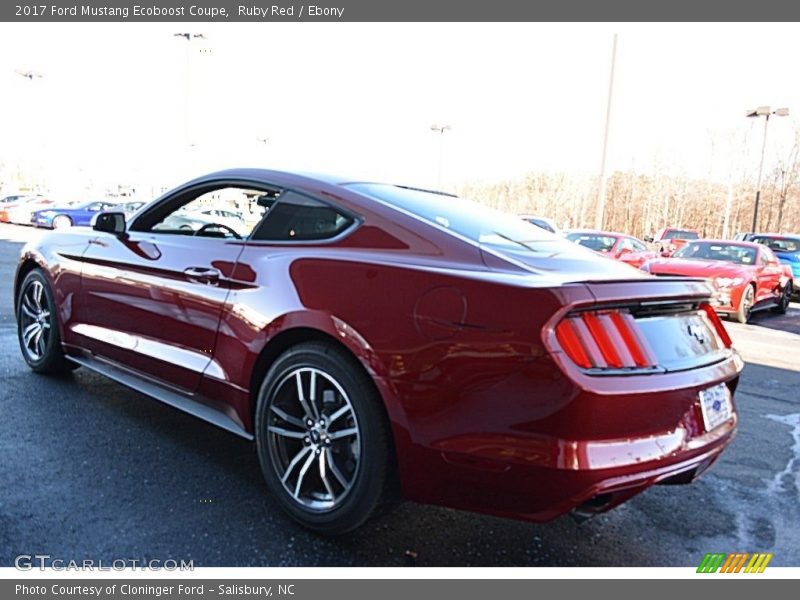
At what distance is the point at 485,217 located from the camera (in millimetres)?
3176

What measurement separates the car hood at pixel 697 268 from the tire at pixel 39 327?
921 centimetres

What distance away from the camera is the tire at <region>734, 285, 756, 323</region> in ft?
33.6

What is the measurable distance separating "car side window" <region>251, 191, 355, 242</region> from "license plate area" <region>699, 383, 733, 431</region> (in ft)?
5.22

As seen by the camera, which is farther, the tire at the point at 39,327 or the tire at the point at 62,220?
the tire at the point at 62,220

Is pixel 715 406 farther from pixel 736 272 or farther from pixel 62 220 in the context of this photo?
pixel 62 220

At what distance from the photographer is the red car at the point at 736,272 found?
1015 centimetres

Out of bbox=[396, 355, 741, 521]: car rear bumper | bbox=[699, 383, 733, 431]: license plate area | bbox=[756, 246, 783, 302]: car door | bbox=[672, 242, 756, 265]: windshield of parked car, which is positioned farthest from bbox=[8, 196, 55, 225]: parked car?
bbox=[699, 383, 733, 431]: license plate area

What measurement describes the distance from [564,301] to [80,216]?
2628 centimetres

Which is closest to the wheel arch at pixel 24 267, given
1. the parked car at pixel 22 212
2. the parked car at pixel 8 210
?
the parked car at pixel 22 212

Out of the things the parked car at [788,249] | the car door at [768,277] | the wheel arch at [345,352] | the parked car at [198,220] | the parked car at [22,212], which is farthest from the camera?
the parked car at [22,212]

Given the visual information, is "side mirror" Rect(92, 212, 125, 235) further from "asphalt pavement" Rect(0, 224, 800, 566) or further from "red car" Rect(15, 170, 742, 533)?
"asphalt pavement" Rect(0, 224, 800, 566)

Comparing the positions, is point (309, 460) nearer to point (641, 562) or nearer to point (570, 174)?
point (641, 562)

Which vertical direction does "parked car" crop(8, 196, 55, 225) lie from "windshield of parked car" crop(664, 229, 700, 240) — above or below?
below

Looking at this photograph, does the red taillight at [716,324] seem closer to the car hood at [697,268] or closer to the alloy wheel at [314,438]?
the alloy wheel at [314,438]
